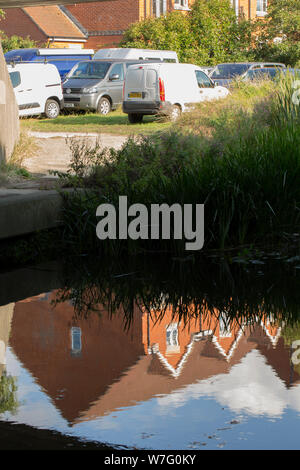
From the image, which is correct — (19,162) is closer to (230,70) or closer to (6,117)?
(6,117)

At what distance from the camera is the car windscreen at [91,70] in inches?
975

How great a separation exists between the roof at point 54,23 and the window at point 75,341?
39415mm

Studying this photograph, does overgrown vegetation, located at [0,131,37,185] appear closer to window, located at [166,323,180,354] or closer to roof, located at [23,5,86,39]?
window, located at [166,323,180,354]

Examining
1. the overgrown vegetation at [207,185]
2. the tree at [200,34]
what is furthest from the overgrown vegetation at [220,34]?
the overgrown vegetation at [207,185]

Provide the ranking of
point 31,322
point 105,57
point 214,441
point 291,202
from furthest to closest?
1. point 105,57
2. point 291,202
3. point 31,322
4. point 214,441

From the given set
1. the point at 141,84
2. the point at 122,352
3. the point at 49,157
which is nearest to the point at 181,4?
the point at 141,84

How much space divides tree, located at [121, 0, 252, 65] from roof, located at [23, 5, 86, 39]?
6068 mm

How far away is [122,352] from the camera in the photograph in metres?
4.52

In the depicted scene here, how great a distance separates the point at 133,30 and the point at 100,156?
99.2 ft

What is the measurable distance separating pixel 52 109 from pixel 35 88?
3.77 ft

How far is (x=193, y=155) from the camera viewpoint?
28.2ft

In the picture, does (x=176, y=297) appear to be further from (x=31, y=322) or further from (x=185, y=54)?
(x=185, y=54)

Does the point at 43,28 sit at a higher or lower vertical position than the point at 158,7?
lower

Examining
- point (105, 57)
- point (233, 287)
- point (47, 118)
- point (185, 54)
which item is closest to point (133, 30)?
point (185, 54)
